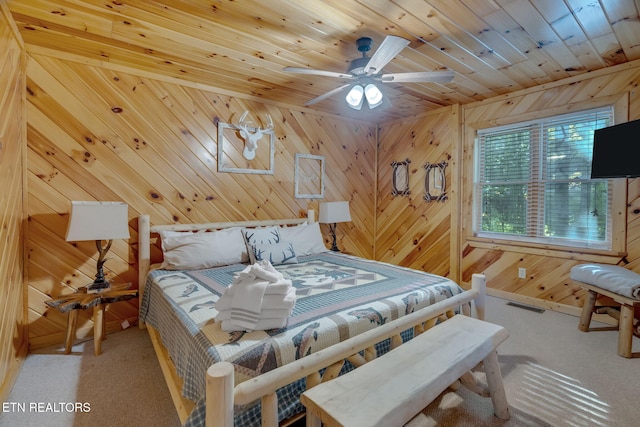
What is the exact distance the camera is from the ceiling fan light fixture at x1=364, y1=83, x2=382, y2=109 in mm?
2295

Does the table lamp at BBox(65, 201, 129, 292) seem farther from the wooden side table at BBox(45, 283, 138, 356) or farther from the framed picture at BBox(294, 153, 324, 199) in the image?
the framed picture at BBox(294, 153, 324, 199)

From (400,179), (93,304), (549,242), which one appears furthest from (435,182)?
(93,304)

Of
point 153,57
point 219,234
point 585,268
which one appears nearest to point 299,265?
point 219,234

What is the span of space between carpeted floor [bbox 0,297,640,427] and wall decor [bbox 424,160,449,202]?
1.97 meters

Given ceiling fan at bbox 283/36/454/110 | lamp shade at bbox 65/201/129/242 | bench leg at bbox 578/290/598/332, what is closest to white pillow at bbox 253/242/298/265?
lamp shade at bbox 65/201/129/242

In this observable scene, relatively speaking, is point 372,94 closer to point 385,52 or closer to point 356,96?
point 356,96

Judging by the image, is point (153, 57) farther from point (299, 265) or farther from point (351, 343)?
point (351, 343)

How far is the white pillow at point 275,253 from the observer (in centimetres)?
286

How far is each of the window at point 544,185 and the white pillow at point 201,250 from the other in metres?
2.96

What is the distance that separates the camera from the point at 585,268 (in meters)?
2.62

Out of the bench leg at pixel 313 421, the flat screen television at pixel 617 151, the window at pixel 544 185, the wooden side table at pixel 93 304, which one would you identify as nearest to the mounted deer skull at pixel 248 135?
the wooden side table at pixel 93 304

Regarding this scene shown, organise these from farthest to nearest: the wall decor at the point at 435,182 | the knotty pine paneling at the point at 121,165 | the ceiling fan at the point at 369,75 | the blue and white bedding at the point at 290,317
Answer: the wall decor at the point at 435,182 → the knotty pine paneling at the point at 121,165 → the ceiling fan at the point at 369,75 → the blue and white bedding at the point at 290,317

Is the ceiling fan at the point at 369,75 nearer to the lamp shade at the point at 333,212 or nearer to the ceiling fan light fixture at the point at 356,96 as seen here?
the ceiling fan light fixture at the point at 356,96

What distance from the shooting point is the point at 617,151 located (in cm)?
252
